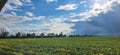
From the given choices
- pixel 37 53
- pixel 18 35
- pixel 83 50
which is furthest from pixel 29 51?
pixel 18 35

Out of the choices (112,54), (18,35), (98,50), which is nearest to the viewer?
(112,54)

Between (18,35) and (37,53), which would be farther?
A: (18,35)

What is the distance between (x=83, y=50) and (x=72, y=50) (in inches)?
28.3

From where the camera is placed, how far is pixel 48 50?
16094 mm

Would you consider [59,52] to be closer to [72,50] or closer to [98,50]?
[72,50]

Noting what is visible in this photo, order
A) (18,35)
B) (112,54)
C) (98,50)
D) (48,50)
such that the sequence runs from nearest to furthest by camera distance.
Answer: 1. (112,54)
2. (98,50)
3. (48,50)
4. (18,35)

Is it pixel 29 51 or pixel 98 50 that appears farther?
pixel 29 51

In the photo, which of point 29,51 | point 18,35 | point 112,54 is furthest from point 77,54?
point 18,35

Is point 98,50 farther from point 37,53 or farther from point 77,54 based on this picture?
point 37,53

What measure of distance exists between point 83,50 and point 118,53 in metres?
2.08

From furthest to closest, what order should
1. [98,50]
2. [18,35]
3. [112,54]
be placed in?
[18,35], [98,50], [112,54]

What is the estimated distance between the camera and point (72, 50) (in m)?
15.4

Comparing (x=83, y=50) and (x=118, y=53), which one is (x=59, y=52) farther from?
(x=118, y=53)

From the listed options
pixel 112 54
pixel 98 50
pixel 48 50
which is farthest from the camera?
pixel 48 50
